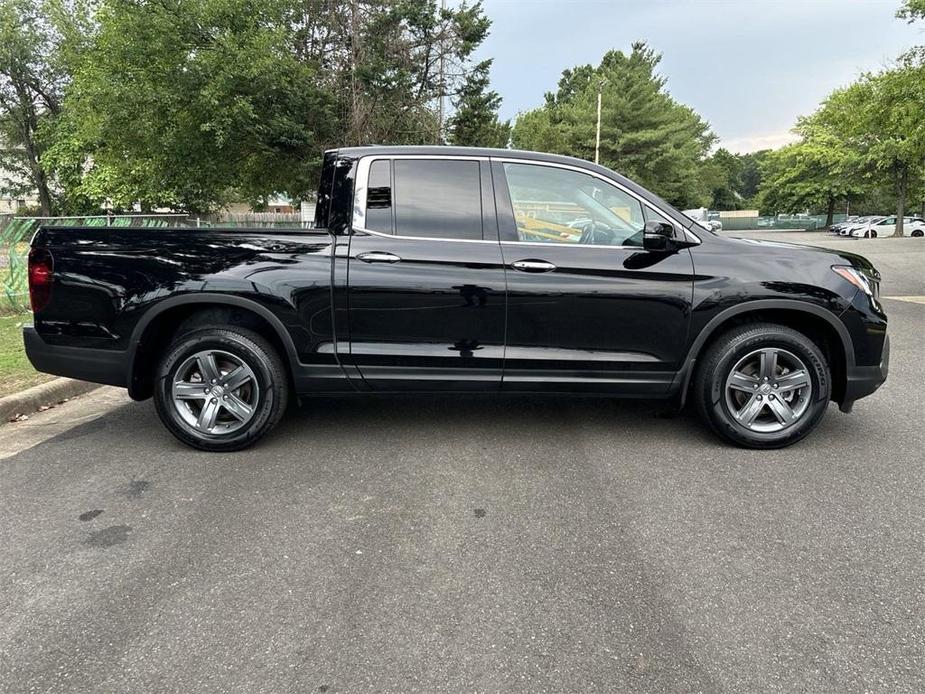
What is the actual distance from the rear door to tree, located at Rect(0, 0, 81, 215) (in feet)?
123

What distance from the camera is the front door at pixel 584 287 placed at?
4.09 metres

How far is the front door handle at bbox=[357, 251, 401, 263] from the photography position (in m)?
4.07

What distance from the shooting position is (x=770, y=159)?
5569cm

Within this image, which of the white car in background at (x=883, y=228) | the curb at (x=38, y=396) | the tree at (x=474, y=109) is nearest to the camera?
the curb at (x=38, y=396)

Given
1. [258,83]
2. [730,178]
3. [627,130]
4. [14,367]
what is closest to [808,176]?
[627,130]

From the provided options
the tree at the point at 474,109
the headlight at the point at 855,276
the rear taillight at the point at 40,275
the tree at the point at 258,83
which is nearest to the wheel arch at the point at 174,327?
the rear taillight at the point at 40,275

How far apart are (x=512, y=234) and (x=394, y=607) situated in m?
2.43

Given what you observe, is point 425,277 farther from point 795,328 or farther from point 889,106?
point 889,106

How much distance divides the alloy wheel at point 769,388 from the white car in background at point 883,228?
44642mm

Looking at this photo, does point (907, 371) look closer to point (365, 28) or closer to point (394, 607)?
point (394, 607)

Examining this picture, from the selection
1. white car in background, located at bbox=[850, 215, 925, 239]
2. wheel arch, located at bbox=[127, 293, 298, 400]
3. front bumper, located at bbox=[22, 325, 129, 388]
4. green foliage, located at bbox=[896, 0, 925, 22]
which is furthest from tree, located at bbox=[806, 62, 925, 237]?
white car in background, located at bbox=[850, 215, 925, 239]

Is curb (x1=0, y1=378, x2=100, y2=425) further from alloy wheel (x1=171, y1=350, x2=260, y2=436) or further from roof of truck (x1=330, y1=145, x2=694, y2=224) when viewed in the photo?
roof of truck (x1=330, y1=145, x2=694, y2=224)

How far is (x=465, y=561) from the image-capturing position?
291 cm

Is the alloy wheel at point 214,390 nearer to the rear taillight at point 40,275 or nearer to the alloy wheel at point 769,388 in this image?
the rear taillight at point 40,275
